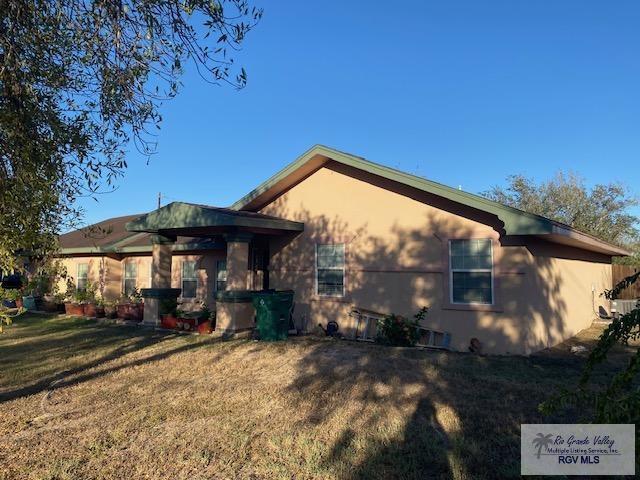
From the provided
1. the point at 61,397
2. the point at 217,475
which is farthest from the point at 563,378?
the point at 61,397

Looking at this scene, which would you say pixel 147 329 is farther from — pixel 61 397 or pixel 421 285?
pixel 421 285

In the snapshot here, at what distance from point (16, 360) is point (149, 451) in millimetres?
6646

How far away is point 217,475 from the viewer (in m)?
4.45

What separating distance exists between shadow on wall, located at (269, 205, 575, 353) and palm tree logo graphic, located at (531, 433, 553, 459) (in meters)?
7.18

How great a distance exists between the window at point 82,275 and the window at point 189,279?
6951mm

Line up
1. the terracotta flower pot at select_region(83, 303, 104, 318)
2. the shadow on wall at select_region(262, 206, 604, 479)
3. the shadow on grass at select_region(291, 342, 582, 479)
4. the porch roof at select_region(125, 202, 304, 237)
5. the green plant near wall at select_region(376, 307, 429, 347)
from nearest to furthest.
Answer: the shadow on grass at select_region(291, 342, 582, 479) < the shadow on wall at select_region(262, 206, 604, 479) < the green plant near wall at select_region(376, 307, 429, 347) < the porch roof at select_region(125, 202, 304, 237) < the terracotta flower pot at select_region(83, 303, 104, 318)

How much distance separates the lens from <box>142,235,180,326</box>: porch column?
1420 cm

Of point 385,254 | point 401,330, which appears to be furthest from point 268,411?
point 385,254

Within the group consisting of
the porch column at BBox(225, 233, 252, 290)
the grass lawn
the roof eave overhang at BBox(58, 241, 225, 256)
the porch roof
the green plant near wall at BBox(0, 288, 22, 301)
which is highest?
the porch roof

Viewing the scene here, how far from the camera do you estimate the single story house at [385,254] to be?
33.9 feet

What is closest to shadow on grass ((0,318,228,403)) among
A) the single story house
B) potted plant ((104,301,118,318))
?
potted plant ((104,301,118,318))

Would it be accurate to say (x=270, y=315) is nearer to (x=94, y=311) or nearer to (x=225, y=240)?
(x=225, y=240)

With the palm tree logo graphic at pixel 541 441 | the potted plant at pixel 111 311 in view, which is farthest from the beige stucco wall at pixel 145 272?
the palm tree logo graphic at pixel 541 441

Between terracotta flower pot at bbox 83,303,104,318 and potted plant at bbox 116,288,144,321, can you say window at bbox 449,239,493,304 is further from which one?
terracotta flower pot at bbox 83,303,104,318
